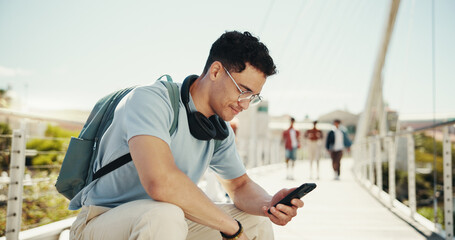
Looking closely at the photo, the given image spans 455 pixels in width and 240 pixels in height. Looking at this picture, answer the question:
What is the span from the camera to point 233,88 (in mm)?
1469

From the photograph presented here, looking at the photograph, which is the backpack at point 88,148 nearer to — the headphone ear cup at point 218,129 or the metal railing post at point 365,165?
the headphone ear cup at point 218,129

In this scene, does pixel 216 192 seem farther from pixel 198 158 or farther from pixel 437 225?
pixel 198 158

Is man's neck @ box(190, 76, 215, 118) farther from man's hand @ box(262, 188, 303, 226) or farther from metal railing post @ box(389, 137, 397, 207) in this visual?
metal railing post @ box(389, 137, 397, 207)

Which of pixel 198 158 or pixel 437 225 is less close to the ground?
pixel 198 158

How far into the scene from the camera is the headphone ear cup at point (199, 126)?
4.40 feet

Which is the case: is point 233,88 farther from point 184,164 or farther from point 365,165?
point 365,165

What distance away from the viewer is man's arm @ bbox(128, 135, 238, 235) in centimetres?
111

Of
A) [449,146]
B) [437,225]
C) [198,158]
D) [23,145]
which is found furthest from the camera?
[437,225]

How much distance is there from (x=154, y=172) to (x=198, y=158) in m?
0.34

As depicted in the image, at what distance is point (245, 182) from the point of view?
1656 mm

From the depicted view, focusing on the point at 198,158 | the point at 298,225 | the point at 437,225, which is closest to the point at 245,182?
the point at 198,158

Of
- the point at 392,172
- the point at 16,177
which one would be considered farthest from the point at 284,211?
the point at 392,172

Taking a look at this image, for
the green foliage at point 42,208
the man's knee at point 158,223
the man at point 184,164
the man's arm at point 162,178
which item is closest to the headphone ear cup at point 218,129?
the man at point 184,164

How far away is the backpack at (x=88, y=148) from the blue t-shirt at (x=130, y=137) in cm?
3
